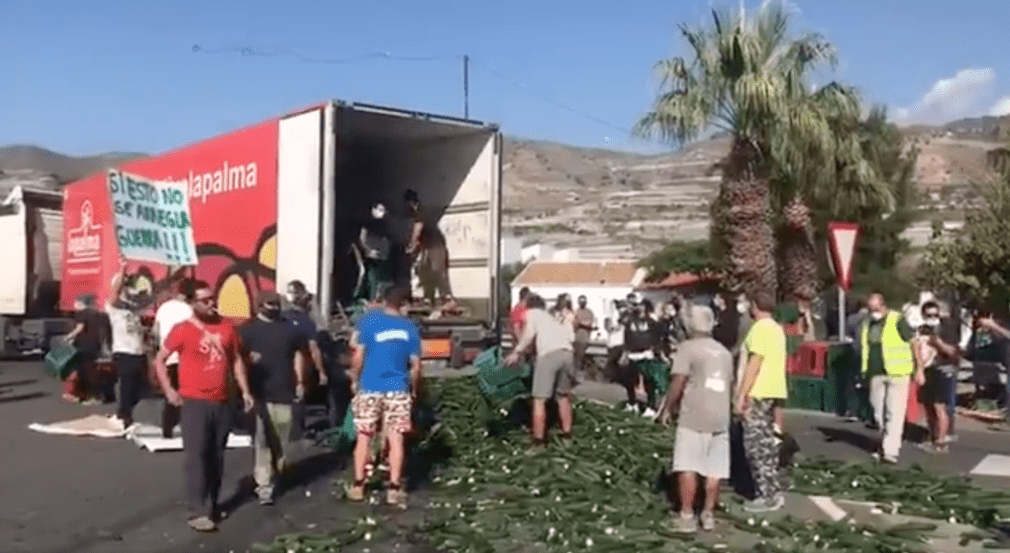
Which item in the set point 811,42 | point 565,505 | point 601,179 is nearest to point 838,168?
point 811,42

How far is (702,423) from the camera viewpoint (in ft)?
28.6

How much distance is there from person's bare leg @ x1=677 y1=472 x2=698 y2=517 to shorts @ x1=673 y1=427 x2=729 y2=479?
0.20 feet

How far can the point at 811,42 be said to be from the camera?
869 inches

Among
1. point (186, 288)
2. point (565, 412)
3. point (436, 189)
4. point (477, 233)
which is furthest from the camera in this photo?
point (436, 189)

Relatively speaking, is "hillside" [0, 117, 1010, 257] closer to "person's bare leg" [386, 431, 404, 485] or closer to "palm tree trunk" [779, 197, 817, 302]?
"palm tree trunk" [779, 197, 817, 302]

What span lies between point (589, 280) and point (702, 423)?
142 feet

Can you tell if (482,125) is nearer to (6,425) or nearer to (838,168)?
(6,425)

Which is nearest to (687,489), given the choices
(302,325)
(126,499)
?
(302,325)

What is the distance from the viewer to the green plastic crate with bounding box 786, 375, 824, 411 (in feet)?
56.1

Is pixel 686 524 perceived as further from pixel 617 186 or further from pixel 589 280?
pixel 617 186

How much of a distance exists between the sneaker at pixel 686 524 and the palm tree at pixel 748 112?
43.8 feet

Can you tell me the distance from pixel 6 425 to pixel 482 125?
22.0 ft

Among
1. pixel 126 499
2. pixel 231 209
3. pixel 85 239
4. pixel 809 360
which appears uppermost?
pixel 231 209

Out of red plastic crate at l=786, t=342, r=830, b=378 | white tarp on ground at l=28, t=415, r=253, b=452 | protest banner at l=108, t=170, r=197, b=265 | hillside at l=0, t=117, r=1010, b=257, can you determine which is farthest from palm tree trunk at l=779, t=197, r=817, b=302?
hillside at l=0, t=117, r=1010, b=257
